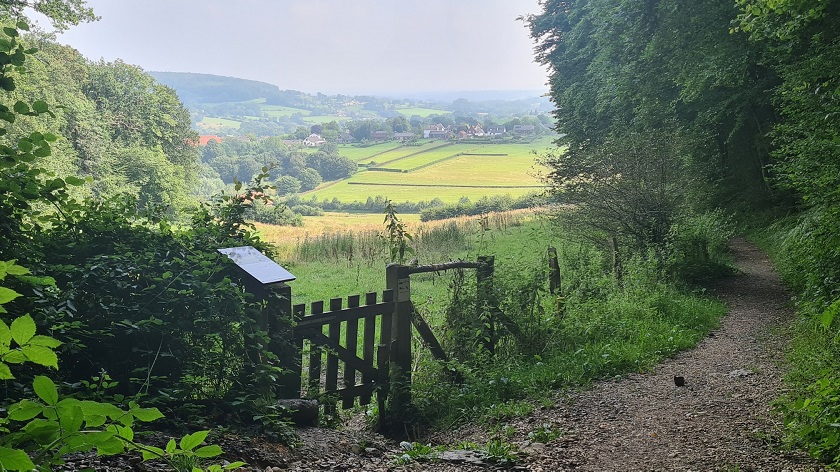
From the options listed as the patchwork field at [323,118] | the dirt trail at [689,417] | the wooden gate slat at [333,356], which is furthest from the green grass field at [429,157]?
the wooden gate slat at [333,356]

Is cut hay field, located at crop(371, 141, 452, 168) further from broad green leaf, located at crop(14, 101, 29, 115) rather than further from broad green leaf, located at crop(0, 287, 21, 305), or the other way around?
broad green leaf, located at crop(0, 287, 21, 305)

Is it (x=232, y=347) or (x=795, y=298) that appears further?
(x=795, y=298)

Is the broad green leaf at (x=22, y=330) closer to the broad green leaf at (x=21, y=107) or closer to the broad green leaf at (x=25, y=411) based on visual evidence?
the broad green leaf at (x=25, y=411)

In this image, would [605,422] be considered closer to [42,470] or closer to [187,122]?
[42,470]

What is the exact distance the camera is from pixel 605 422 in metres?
5.62

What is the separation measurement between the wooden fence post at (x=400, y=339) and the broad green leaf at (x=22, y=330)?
5.13 m

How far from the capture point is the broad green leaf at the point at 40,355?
136 centimetres

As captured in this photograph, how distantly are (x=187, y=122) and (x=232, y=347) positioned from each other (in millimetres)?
52974

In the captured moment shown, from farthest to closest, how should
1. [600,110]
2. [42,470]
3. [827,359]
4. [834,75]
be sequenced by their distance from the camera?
1. [600,110]
2. [834,75]
3. [827,359]
4. [42,470]

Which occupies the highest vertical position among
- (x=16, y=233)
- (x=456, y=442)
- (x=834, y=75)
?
(x=834, y=75)

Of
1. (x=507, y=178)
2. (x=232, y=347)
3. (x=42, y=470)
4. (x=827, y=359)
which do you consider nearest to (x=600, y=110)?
(x=827, y=359)

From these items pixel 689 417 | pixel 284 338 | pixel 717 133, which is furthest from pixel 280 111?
pixel 689 417

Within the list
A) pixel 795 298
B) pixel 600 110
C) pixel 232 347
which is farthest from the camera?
pixel 600 110

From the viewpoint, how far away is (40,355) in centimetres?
138
